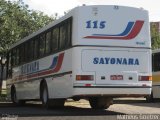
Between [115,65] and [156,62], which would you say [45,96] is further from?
[156,62]

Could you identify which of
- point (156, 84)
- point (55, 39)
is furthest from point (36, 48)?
point (156, 84)

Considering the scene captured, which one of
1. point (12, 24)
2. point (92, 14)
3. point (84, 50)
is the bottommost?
point (84, 50)

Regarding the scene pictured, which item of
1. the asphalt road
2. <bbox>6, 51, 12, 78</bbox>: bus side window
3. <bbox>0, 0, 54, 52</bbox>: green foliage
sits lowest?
the asphalt road

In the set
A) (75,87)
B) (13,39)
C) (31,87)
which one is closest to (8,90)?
(31,87)

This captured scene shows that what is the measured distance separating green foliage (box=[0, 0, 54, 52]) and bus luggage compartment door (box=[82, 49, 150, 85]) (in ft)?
60.2

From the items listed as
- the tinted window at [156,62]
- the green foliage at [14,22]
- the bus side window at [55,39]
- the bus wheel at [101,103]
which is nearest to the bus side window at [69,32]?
the bus side window at [55,39]

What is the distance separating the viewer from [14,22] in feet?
118

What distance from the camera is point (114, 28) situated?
681 inches

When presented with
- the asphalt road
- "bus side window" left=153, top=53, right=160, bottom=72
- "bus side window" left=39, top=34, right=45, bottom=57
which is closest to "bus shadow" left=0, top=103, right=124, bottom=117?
the asphalt road

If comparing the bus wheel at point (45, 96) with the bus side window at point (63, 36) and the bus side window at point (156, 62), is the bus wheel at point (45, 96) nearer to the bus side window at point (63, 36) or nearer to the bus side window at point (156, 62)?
the bus side window at point (63, 36)

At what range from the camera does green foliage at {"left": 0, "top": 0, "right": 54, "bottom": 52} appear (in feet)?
114

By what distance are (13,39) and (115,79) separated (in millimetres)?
19220

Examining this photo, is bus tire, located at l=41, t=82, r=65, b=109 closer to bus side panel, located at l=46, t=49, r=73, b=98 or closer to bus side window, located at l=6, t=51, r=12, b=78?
bus side panel, located at l=46, t=49, r=73, b=98

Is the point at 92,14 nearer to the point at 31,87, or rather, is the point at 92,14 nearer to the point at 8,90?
the point at 31,87
